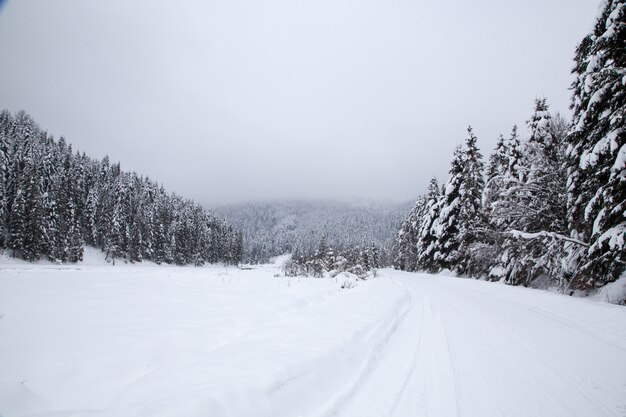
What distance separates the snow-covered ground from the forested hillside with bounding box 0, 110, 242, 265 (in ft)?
144

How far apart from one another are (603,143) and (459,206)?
20.0 metres

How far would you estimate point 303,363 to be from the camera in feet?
13.2

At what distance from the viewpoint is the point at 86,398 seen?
344 centimetres

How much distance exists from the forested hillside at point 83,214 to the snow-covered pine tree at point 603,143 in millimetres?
55713

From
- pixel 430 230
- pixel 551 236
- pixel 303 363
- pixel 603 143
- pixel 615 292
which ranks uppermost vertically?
pixel 603 143

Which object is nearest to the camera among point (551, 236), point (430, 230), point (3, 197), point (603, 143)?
point (603, 143)

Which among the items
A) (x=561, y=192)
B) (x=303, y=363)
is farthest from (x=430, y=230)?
(x=303, y=363)

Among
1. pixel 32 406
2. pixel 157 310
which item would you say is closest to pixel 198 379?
pixel 32 406

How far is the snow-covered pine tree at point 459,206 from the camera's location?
88.6 feet

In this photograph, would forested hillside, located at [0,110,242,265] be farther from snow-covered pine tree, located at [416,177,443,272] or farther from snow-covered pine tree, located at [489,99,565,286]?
snow-covered pine tree, located at [489,99,565,286]

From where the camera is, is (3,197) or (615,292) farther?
(3,197)

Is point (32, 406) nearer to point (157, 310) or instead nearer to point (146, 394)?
point (146, 394)

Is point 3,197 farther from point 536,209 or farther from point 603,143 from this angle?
point 603,143

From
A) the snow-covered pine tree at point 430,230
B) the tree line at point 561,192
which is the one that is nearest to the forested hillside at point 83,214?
the snow-covered pine tree at point 430,230
